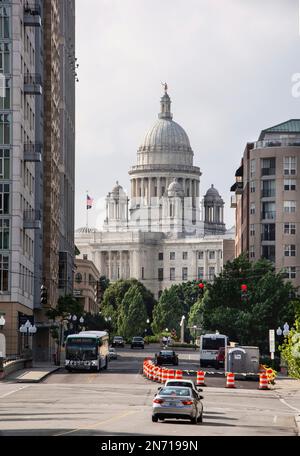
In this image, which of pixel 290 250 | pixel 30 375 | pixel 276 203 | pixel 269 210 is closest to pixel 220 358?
pixel 30 375

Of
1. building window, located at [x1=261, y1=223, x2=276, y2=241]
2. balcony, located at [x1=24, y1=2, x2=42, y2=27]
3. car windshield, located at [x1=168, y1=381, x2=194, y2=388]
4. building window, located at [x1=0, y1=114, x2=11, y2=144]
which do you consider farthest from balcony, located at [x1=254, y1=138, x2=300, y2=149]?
car windshield, located at [x1=168, y1=381, x2=194, y2=388]

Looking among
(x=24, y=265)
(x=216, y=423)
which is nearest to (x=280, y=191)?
(x=24, y=265)

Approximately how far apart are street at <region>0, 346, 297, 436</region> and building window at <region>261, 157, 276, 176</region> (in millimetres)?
78511

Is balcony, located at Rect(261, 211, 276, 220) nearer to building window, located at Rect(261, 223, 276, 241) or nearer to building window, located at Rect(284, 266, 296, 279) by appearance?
building window, located at Rect(261, 223, 276, 241)

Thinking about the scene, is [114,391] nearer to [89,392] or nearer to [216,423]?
[89,392]

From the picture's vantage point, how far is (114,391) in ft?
255

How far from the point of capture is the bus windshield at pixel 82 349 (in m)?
106

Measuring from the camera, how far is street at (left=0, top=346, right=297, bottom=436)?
4488 cm

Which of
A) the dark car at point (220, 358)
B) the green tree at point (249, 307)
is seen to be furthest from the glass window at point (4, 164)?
the green tree at point (249, 307)

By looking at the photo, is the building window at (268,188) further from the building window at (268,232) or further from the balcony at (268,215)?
the building window at (268,232)

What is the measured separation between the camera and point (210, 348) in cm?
12281

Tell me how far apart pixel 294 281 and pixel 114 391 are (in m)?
92.7

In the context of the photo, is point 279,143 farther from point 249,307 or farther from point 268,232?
point 249,307

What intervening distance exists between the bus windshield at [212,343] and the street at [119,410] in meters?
26.4
